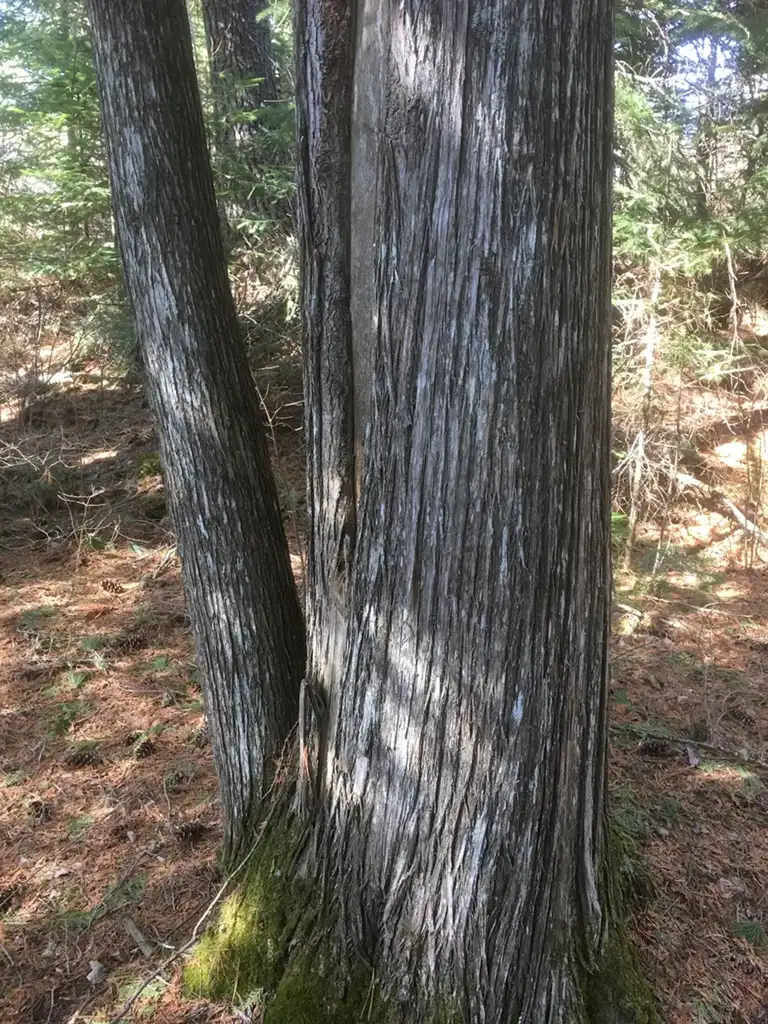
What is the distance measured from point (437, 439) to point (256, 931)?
5.97 ft

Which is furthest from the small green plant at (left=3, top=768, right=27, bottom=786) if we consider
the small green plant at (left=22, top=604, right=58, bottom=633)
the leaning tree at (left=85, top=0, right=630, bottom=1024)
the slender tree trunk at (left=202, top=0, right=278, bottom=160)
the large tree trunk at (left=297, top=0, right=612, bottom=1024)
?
the slender tree trunk at (left=202, top=0, right=278, bottom=160)

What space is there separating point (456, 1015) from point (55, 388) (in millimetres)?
8396

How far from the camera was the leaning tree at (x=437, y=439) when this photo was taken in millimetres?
1760

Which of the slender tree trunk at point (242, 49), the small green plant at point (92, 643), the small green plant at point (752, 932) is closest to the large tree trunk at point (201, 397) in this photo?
the small green plant at point (752, 932)

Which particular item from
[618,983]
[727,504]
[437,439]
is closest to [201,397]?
[437,439]

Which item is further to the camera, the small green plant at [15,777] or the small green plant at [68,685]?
the small green plant at [68,685]

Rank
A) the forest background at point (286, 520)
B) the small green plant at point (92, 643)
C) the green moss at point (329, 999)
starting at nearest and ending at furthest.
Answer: the green moss at point (329, 999) → the forest background at point (286, 520) → the small green plant at point (92, 643)

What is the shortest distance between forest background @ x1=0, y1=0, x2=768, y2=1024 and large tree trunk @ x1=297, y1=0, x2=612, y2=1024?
78 cm

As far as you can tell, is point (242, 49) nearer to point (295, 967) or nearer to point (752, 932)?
point (295, 967)

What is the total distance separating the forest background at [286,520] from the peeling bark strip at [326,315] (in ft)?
4.57

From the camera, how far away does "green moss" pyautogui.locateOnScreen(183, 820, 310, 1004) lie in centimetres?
248

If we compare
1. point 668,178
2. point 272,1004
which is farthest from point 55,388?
point 272,1004

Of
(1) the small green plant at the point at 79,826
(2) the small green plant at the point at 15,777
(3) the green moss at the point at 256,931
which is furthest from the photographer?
(2) the small green plant at the point at 15,777

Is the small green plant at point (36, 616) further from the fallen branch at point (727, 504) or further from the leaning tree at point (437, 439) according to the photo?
the fallen branch at point (727, 504)
